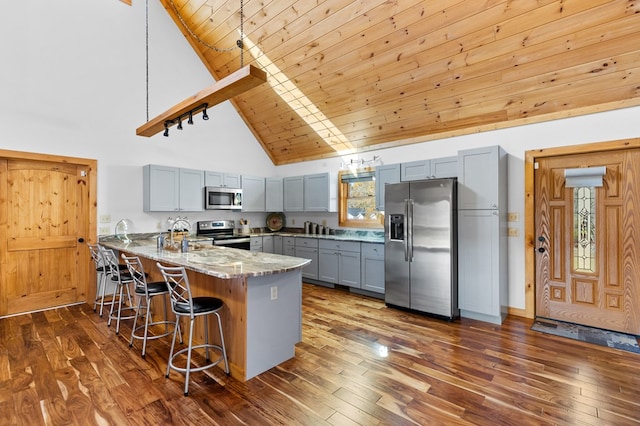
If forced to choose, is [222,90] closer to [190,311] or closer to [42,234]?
[190,311]

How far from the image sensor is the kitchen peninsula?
254 cm

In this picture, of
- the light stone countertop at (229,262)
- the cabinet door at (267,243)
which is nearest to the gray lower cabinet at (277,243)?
the cabinet door at (267,243)

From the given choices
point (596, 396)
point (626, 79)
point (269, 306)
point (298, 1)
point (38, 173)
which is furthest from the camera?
point (38, 173)

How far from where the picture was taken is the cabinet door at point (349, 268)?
504cm

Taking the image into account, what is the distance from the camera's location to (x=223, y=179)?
19.1 ft

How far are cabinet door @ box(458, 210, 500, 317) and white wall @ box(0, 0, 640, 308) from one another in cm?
55

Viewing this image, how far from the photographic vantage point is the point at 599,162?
3.58 metres

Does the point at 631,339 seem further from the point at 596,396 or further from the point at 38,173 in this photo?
the point at 38,173

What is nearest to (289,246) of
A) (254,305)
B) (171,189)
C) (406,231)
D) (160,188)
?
(171,189)

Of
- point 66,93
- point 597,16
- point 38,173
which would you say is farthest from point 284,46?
point 38,173

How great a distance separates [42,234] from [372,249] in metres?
4.61

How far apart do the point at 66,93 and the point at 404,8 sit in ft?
14.7

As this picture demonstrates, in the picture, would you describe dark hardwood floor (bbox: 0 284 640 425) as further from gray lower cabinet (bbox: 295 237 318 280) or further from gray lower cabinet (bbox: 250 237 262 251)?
gray lower cabinet (bbox: 250 237 262 251)

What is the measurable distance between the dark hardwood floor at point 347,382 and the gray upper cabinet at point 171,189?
2.05 meters
